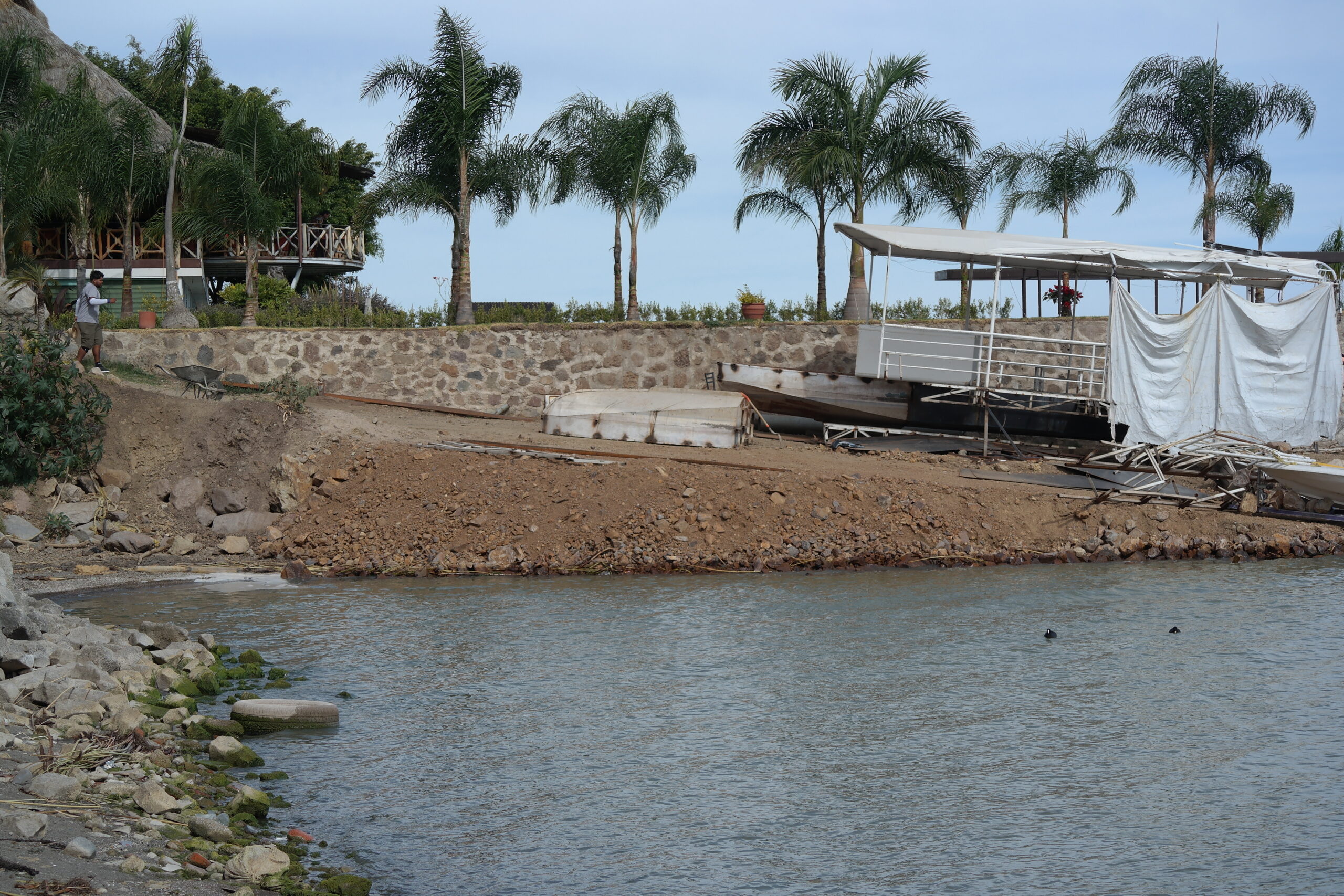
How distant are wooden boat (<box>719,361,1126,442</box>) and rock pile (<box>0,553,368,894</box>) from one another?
12165mm

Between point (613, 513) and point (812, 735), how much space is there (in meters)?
7.34

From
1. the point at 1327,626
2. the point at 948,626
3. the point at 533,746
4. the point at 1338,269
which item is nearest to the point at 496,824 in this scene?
the point at 533,746

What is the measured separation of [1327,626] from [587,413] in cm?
1105

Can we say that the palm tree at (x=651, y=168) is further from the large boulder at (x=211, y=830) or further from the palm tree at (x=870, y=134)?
the large boulder at (x=211, y=830)

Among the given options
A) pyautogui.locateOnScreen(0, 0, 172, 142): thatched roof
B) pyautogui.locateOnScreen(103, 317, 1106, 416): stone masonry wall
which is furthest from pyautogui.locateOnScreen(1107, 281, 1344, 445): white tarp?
pyautogui.locateOnScreen(0, 0, 172, 142): thatched roof

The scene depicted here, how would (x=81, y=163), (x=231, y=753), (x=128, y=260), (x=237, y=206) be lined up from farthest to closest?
(x=128, y=260) < (x=81, y=163) < (x=237, y=206) < (x=231, y=753)

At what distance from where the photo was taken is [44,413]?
1698cm

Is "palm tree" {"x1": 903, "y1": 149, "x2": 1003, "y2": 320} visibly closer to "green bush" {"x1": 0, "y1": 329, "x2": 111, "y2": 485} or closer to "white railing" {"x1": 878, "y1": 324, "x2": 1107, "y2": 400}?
"white railing" {"x1": 878, "y1": 324, "x2": 1107, "y2": 400}

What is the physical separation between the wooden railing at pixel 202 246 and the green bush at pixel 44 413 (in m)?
17.9

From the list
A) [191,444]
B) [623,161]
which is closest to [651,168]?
[623,161]

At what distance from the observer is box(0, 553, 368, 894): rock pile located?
605cm

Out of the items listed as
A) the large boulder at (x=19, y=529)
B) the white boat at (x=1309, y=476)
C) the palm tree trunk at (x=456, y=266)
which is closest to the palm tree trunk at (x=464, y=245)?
the palm tree trunk at (x=456, y=266)

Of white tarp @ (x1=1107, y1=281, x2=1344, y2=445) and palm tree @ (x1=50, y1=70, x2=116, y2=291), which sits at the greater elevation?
palm tree @ (x1=50, y1=70, x2=116, y2=291)

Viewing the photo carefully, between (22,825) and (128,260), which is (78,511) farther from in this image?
(128,260)
